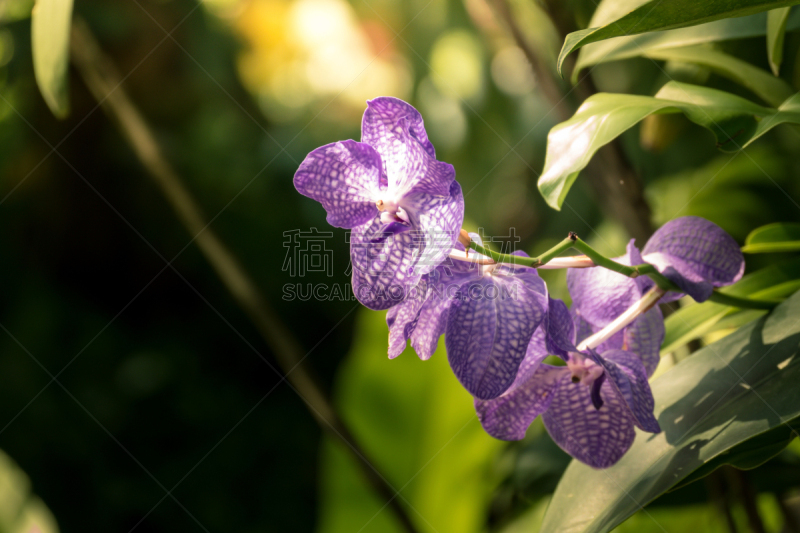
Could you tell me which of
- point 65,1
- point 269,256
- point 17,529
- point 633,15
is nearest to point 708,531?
point 633,15

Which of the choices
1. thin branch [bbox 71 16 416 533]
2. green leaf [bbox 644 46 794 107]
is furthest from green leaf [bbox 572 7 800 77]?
thin branch [bbox 71 16 416 533]

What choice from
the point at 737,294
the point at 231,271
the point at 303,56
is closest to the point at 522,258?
the point at 737,294

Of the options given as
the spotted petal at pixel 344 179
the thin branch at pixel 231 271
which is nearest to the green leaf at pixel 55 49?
the thin branch at pixel 231 271

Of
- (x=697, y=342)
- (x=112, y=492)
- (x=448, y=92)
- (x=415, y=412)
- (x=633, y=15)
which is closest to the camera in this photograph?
(x=633, y=15)

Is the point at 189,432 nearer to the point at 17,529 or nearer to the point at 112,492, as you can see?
the point at 112,492

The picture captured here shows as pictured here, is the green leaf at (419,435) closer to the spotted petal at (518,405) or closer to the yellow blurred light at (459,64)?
the spotted petal at (518,405)
